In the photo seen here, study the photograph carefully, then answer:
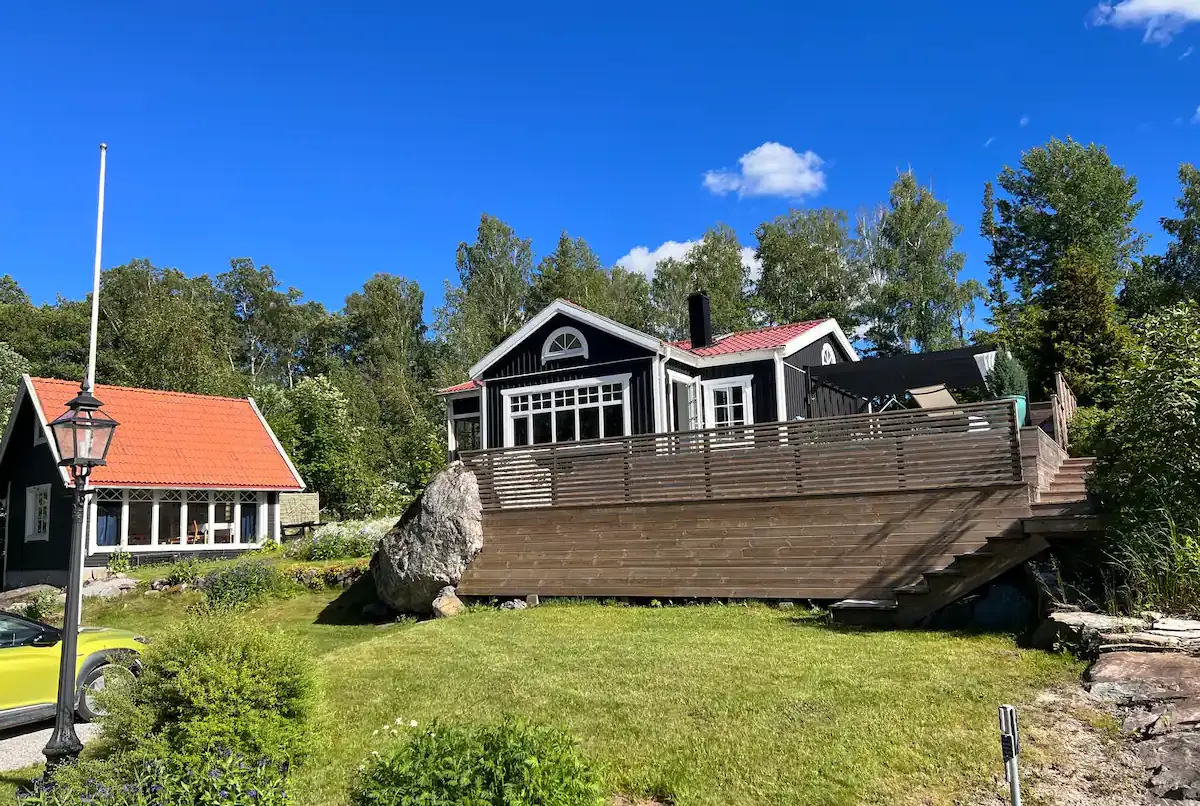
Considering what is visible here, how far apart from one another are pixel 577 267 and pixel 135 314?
73.8 feet

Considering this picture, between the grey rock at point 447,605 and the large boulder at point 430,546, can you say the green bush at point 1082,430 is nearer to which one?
the large boulder at point 430,546

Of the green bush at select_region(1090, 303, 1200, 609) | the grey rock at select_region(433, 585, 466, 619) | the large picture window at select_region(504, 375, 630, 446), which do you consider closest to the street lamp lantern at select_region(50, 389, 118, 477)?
the grey rock at select_region(433, 585, 466, 619)

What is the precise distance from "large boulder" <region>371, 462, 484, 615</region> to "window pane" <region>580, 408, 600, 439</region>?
4906mm

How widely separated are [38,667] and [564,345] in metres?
12.6

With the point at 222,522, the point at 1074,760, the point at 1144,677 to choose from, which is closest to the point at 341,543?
the point at 222,522

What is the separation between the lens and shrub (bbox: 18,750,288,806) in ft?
15.6

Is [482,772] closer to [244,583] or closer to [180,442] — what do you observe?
[244,583]

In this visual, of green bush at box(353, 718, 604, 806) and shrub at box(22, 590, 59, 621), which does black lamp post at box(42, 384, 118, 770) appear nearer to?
green bush at box(353, 718, 604, 806)

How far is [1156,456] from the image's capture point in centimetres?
808

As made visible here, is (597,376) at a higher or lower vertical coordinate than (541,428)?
higher

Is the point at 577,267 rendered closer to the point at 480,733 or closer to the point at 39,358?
the point at 39,358

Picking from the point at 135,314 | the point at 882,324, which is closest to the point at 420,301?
the point at 135,314

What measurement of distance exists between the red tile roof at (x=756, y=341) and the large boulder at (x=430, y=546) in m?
7.28

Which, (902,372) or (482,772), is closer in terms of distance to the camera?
(482,772)
